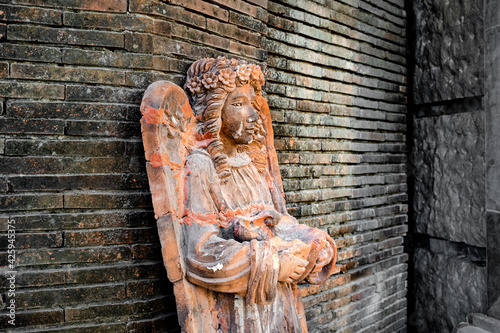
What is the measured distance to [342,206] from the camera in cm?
391

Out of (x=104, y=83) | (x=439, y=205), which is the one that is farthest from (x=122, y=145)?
(x=439, y=205)

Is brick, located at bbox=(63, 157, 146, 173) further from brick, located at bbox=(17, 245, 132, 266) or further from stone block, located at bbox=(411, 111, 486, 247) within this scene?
stone block, located at bbox=(411, 111, 486, 247)

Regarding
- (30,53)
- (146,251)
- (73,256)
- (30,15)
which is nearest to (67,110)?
(30,53)

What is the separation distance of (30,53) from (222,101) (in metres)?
1.09

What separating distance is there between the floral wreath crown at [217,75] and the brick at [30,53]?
2.47 ft

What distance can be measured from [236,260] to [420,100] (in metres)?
3.39

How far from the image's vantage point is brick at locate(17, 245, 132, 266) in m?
2.24

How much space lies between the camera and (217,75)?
2.47 metres

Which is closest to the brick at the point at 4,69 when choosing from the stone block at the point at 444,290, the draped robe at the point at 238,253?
the draped robe at the point at 238,253

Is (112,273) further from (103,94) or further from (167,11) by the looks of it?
(167,11)

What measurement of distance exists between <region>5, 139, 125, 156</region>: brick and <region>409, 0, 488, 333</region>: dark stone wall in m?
3.36

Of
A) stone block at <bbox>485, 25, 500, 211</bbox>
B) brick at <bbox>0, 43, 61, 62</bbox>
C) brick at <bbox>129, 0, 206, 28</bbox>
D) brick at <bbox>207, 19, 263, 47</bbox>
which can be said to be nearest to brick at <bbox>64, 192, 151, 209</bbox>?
brick at <bbox>0, 43, 61, 62</bbox>

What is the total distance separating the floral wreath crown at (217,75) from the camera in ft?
8.13

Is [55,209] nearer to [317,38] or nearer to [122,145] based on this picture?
[122,145]
